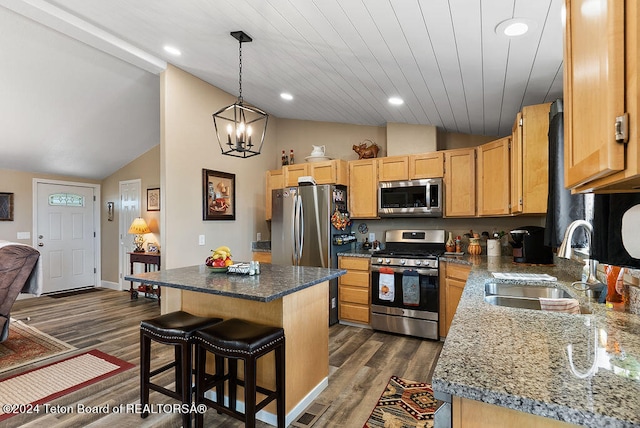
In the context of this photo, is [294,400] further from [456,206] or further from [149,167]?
[149,167]

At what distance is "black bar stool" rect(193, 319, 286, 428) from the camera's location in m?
1.77

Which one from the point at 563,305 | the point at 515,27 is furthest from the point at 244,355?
the point at 515,27

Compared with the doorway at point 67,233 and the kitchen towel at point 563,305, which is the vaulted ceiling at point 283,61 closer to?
the doorway at point 67,233

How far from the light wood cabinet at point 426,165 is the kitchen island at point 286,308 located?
2.10 meters

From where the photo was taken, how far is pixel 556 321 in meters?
1.26

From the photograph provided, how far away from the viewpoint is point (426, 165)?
3986mm

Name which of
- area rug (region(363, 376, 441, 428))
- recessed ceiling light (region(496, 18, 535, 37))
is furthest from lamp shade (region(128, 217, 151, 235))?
recessed ceiling light (region(496, 18, 535, 37))

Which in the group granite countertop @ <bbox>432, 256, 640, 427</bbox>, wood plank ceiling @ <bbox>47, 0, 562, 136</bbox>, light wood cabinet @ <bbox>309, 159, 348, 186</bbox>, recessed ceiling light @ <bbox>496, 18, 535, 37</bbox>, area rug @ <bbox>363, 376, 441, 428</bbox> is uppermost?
wood plank ceiling @ <bbox>47, 0, 562, 136</bbox>

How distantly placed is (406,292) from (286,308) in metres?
1.98

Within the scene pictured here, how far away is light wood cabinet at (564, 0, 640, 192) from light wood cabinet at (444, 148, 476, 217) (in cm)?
289

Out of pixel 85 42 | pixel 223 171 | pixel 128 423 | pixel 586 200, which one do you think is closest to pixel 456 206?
pixel 586 200

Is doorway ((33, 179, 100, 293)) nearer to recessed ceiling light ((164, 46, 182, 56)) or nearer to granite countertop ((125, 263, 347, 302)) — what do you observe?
recessed ceiling light ((164, 46, 182, 56))

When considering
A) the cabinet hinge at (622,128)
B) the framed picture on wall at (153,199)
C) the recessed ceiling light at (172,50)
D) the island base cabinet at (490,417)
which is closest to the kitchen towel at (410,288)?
the island base cabinet at (490,417)

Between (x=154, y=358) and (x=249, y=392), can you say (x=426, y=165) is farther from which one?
(x=154, y=358)
